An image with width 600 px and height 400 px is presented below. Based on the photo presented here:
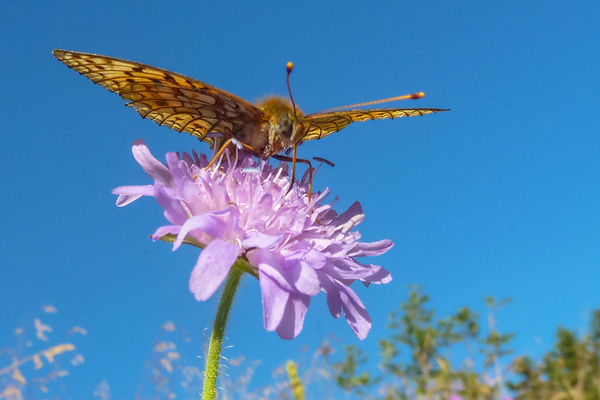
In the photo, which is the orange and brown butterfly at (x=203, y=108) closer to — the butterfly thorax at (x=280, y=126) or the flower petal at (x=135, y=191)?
the butterfly thorax at (x=280, y=126)

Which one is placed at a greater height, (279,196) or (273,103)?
(273,103)

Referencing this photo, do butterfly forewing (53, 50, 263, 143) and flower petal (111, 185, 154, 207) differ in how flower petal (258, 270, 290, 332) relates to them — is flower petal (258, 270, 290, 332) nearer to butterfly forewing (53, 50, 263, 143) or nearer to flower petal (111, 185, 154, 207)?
flower petal (111, 185, 154, 207)

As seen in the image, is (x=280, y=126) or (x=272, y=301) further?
(x=280, y=126)

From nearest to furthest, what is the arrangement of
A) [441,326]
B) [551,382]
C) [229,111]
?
[229,111], [551,382], [441,326]

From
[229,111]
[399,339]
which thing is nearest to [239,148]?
[229,111]

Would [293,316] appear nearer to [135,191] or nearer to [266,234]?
[266,234]

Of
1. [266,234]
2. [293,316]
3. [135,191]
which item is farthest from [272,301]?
[135,191]

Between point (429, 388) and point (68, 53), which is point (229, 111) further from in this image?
point (429, 388)
